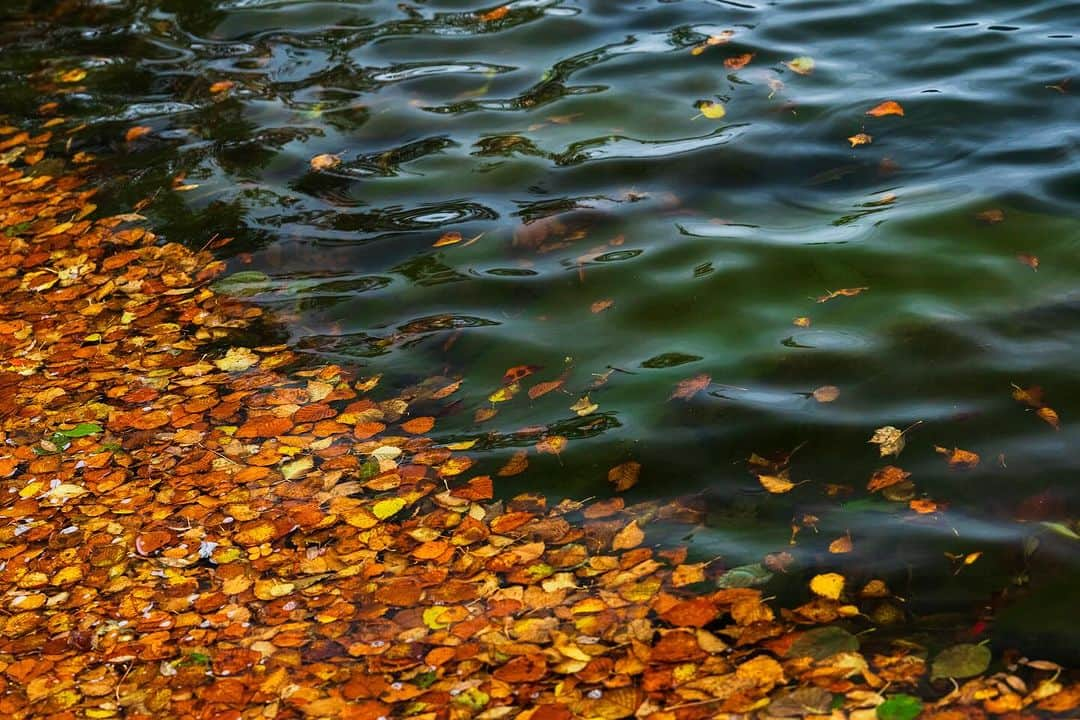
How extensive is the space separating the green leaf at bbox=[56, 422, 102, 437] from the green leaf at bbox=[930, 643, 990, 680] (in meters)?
2.73

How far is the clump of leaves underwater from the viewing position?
8.82ft

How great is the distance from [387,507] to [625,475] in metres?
0.73

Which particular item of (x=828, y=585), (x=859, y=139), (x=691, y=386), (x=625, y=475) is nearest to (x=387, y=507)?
(x=625, y=475)

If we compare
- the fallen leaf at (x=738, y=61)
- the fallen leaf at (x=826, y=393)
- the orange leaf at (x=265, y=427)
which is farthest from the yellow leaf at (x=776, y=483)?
the fallen leaf at (x=738, y=61)

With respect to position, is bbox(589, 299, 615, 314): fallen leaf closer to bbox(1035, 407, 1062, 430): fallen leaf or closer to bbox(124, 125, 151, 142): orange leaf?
bbox(1035, 407, 1062, 430): fallen leaf

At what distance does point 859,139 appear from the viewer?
480 centimetres

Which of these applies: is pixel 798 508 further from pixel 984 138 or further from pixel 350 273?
pixel 984 138

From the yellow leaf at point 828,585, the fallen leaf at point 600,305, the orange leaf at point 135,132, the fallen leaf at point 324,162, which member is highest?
the orange leaf at point 135,132

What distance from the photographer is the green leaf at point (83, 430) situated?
3623mm

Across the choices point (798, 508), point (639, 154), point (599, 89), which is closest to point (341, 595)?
point (798, 508)

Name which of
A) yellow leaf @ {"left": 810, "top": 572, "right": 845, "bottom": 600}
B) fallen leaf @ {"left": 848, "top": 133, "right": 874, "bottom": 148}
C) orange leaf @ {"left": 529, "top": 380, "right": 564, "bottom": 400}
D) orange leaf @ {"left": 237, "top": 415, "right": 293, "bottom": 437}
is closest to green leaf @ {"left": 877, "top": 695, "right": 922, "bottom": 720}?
yellow leaf @ {"left": 810, "top": 572, "right": 845, "bottom": 600}

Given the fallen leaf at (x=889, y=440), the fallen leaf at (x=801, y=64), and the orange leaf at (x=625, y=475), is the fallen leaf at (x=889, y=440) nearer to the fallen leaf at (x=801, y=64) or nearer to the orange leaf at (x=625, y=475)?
the orange leaf at (x=625, y=475)

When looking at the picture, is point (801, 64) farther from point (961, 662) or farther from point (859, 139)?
point (961, 662)

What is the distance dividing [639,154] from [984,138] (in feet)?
5.00
